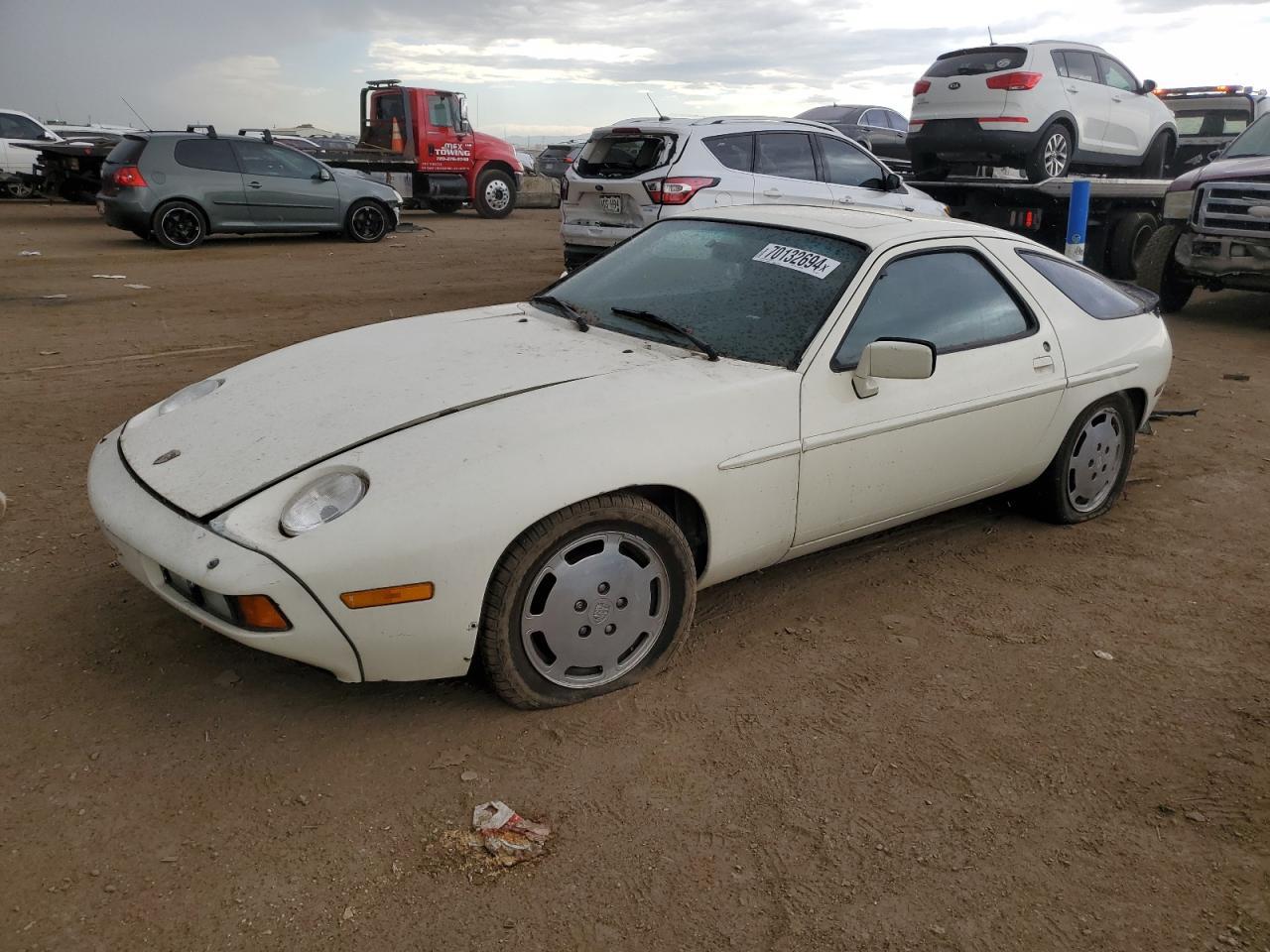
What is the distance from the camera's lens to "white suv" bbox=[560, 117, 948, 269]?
889 centimetres

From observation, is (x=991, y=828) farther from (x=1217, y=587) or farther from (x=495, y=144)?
(x=495, y=144)

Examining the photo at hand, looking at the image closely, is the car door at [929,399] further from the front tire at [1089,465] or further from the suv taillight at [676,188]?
the suv taillight at [676,188]

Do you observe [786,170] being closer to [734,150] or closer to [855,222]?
[734,150]

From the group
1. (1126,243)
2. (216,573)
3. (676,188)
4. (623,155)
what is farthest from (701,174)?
(216,573)

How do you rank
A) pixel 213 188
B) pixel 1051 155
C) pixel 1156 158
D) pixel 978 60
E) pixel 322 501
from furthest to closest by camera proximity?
pixel 213 188, pixel 1156 158, pixel 1051 155, pixel 978 60, pixel 322 501

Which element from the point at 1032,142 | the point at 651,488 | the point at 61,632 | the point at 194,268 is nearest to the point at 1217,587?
the point at 651,488

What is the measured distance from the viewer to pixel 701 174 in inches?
350

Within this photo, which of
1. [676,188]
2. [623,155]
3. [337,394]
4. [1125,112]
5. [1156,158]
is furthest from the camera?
[1156,158]

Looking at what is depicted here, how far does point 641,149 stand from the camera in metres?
9.12

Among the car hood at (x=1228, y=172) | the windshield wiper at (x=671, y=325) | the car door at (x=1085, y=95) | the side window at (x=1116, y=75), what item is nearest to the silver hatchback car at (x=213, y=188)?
the car door at (x=1085, y=95)

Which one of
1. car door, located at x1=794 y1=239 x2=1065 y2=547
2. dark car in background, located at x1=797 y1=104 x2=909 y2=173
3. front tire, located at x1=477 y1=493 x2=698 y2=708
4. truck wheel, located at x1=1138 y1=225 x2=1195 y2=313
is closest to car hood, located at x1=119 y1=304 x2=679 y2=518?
front tire, located at x1=477 y1=493 x2=698 y2=708

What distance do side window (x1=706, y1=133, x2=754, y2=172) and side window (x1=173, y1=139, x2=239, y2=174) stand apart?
785 centimetres

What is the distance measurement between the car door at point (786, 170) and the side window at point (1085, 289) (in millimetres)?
4698

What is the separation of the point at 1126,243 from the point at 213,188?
11337 mm
